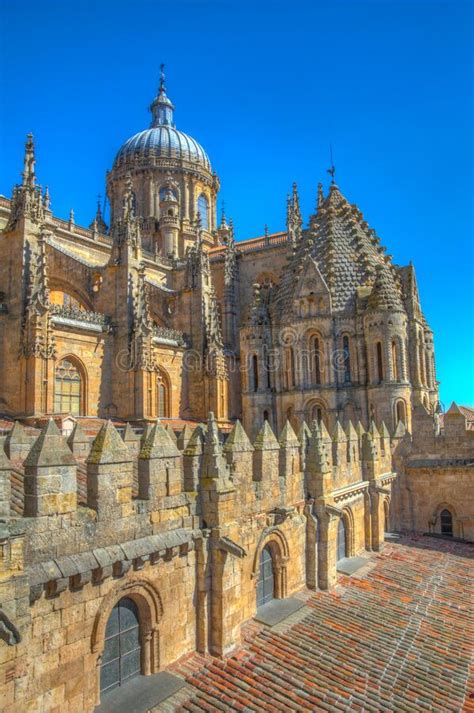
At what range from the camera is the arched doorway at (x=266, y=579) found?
12.6 m

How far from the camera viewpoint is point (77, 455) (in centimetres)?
1273

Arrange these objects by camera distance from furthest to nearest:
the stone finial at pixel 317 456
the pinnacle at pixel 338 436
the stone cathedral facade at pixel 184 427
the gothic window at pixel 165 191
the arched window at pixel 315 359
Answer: the gothic window at pixel 165 191, the arched window at pixel 315 359, the pinnacle at pixel 338 436, the stone finial at pixel 317 456, the stone cathedral facade at pixel 184 427

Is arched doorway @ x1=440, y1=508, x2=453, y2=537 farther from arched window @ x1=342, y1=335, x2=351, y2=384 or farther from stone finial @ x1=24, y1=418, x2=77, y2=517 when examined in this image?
stone finial @ x1=24, y1=418, x2=77, y2=517

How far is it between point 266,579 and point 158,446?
18.3 ft

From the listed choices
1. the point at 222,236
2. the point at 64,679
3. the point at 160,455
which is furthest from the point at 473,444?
the point at 222,236

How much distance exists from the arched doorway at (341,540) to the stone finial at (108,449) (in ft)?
33.5

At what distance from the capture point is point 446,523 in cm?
2181

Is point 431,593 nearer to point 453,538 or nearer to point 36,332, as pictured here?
point 453,538

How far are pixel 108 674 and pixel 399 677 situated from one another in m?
5.83

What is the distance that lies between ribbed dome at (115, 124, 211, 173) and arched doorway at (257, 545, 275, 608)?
44.4 m

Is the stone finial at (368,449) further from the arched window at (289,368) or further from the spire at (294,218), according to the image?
the spire at (294,218)

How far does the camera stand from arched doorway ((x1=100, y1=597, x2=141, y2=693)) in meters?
A: 8.55

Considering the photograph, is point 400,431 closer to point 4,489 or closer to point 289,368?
point 289,368

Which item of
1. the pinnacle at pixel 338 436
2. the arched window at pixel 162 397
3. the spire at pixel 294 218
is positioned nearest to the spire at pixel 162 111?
the spire at pixel 294 218
